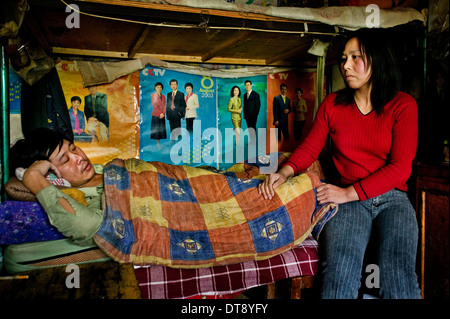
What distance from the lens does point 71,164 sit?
6.52 feet

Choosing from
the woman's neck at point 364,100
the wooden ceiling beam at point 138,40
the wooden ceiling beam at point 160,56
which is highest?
the wooden ceiling beam at point 160,56

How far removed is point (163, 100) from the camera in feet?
13.8

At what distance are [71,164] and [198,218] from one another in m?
0.86

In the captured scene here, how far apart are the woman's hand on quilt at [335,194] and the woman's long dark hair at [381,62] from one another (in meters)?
0.49

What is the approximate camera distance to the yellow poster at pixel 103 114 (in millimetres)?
3861

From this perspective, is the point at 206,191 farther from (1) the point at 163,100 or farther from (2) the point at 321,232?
(1) the point at 163,100

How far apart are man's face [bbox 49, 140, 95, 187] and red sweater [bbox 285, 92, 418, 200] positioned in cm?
135

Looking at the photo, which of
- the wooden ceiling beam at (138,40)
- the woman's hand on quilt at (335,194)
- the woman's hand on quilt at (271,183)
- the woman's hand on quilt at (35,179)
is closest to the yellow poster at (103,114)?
the wooden ceiling beam at (138,40)

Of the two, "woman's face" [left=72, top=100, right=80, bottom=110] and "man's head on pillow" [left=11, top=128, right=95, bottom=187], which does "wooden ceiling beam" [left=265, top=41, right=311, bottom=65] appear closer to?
"woman's face" [left=72, top=100, right=80, bottom=110]

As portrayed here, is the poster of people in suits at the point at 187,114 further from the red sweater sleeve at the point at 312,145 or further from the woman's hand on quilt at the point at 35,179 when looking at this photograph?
the woman's hand on quilt at the point at 35,179

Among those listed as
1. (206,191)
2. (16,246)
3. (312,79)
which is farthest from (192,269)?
(312,79)

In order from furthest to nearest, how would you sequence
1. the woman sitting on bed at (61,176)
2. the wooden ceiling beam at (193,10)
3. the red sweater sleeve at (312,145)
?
the wooden ceiling beam at (193,10), the red sweater sleeve at (312,145), the woman sitting on bed at (61,176)

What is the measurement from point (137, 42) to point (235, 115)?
1729 mm

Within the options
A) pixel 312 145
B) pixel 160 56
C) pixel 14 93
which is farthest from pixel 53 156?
pixel 160 56
